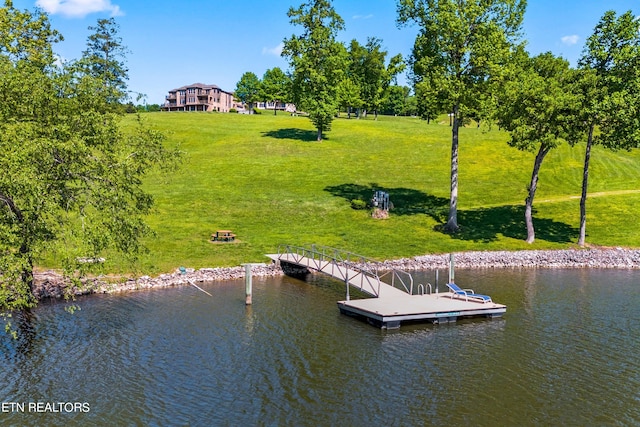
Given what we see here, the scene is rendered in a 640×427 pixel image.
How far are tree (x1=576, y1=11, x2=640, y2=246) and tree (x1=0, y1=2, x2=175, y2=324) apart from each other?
37564 mm

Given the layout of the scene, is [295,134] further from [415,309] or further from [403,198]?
[415,309]

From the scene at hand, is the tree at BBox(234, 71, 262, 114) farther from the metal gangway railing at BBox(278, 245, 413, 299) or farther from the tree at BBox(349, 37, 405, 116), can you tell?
the metal gangway railing at BBox(278, 245, 413, 299)

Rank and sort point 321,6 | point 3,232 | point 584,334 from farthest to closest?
1. point 321,6
2. point 584,334
3. point 3,232

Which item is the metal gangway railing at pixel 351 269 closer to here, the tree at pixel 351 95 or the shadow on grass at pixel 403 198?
the shadow on grass at pixel 403 198

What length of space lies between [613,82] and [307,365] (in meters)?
39.2

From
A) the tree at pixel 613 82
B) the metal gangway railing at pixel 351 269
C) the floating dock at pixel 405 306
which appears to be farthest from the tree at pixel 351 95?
the floating dock at pixel 405 306

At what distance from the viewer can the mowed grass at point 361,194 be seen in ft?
158

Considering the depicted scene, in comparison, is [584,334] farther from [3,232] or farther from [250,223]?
[250,223]

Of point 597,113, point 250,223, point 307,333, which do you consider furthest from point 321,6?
point 307,333

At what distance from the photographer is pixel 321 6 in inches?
3123

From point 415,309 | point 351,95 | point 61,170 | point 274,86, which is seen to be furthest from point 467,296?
point 274,86

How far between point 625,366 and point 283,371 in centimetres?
1586

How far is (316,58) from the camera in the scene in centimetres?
8050

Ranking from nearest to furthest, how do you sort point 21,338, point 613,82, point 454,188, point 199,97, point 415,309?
point 21,338
point 415,309
point 613,82
point 454,188
point 199,97
